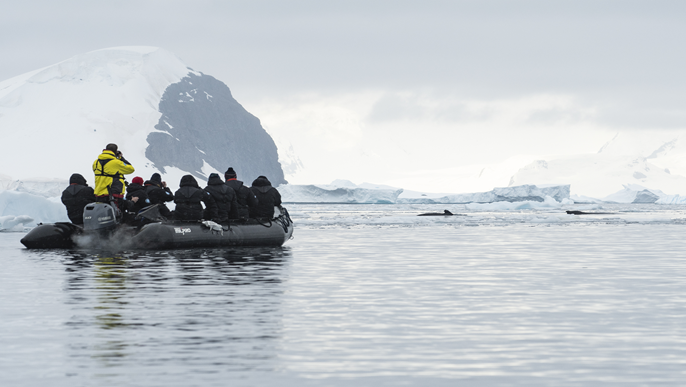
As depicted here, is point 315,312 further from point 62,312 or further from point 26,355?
point 26,355

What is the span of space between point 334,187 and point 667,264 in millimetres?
107290

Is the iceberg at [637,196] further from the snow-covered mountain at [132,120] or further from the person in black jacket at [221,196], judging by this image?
the person in black jacket at [221,196]

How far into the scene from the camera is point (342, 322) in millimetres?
9367

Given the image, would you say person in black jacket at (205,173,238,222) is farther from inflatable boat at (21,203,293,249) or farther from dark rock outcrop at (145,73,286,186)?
dark rock outcrop at (145,73,286,186)

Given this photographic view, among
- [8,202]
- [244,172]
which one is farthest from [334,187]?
[8,202]

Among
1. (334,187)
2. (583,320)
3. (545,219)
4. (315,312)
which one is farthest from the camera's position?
(334,187)

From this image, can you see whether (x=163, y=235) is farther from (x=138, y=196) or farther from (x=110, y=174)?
(x=110, y=174)

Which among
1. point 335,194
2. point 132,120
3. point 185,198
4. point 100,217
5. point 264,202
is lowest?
point 100,217

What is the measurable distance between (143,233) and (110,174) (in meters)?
1.62

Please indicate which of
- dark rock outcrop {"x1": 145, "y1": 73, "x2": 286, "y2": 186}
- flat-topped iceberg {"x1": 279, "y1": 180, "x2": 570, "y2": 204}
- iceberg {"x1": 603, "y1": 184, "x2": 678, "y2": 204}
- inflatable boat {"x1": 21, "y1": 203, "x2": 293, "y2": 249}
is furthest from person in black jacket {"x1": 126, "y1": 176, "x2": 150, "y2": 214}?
dark rock outcrop {"x1": 145, "y1": 73, "x2": 286, "y2": 186}

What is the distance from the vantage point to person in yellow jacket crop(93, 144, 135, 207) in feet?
A: 67.7

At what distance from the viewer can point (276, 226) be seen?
2275 centimetres

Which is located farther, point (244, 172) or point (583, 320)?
point (244, 172)

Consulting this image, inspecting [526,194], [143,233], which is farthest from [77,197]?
[526,194]
